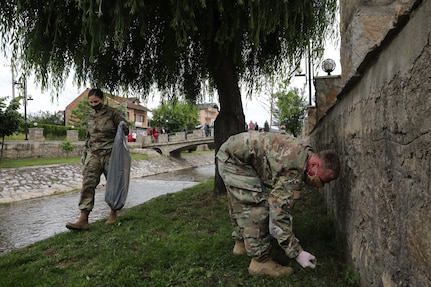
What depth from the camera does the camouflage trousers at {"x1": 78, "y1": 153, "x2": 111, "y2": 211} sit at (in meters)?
4.80

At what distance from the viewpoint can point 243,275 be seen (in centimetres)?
280

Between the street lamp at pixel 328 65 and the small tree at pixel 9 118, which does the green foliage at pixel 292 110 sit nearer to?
the street lamp at pixel 328 65

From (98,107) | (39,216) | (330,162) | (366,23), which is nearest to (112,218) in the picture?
(98,107)

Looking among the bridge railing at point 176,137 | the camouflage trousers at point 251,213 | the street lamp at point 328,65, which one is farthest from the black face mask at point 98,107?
the bridge railing at point 176,137

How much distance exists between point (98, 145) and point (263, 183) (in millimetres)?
2924

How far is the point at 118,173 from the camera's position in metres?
4.96

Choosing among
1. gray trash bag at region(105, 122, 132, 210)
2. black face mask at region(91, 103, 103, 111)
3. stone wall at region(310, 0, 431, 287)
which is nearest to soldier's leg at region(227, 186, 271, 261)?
stone wall at region(310, 0, 431, 287)

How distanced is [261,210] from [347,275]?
2.48 ft

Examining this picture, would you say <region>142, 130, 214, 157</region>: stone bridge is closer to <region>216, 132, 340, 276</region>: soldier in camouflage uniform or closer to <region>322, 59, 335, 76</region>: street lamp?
<region>322, 59, 335, 76</region>: street lamp

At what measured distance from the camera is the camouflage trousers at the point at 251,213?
8.95 ft

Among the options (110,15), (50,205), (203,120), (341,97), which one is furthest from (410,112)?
(203,120)

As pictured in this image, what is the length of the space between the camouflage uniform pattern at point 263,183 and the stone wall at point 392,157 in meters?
0.44

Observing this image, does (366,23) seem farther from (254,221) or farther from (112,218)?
(112,218)

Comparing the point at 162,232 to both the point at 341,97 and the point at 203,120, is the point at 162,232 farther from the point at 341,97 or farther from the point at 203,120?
the point at 203,120
